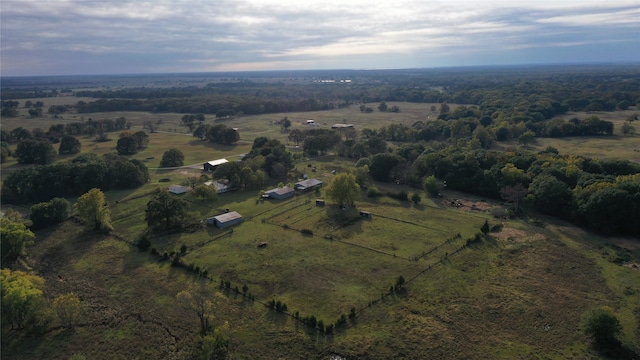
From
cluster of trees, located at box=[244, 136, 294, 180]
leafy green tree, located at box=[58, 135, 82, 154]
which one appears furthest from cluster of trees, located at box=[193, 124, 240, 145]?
leafy green tree, located at box=[58, 135, 82, 154]

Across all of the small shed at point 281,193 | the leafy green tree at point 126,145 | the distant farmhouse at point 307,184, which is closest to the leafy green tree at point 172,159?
the leafy green tree at point 126,145

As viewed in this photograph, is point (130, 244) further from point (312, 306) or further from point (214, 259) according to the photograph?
point (312, 306)

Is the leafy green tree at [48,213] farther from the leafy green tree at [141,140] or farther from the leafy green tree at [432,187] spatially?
the leafy green tree at [141,140]

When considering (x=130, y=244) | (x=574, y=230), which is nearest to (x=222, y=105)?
(x=130, y=244)

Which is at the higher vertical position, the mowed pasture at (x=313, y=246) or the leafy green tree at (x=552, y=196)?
the leafy green tree at (x=552, y=196)

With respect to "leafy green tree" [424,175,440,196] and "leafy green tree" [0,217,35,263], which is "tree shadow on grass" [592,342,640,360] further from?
"leafy green tree" [0,217,35,263]

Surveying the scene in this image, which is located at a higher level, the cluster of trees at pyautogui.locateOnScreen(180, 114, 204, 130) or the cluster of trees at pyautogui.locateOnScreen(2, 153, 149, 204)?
the cluster of trees at pyautogui.locateOnScreen(180, 114, 204, 130)
